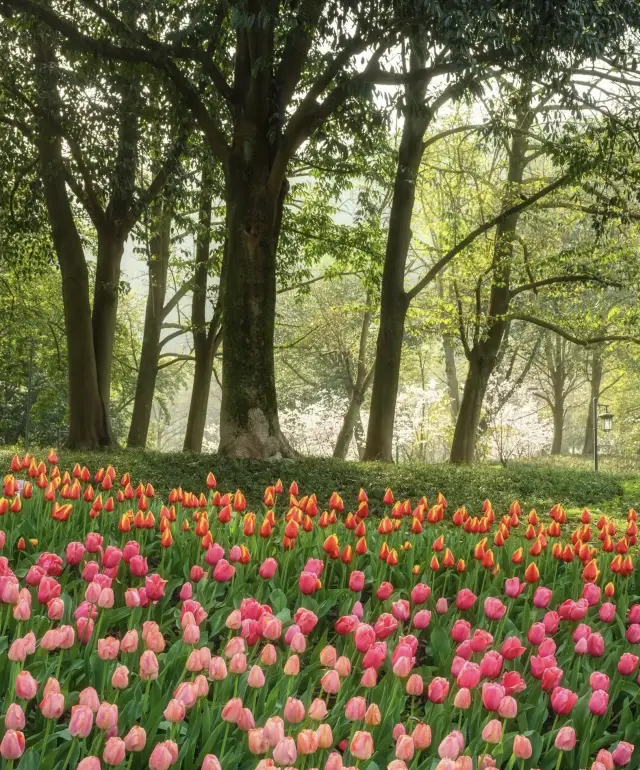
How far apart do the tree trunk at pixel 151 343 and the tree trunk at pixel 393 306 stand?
5758mm

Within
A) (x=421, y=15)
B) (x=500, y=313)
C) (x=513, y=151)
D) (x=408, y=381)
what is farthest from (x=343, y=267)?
(x=408, y=381)

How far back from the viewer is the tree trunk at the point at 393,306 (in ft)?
51.9

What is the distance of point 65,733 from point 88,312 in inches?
494

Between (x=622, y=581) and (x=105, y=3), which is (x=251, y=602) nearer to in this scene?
(x=622, y=581)

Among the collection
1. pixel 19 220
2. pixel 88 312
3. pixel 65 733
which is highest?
pixel 19 220

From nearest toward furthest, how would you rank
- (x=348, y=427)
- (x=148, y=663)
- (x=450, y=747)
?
1. (x=450, y=747)
2. (x=148, y=663)
3. (x=348, y=427)

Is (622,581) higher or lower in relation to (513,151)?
lower

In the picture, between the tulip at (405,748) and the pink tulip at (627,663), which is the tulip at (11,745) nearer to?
the tulip at (405,748)

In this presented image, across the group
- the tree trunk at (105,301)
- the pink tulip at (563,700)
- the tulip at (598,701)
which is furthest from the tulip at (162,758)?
the tree trunk at (105,301)

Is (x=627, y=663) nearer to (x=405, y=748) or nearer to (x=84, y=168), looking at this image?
(x=405, y=748)

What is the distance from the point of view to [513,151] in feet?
63.9

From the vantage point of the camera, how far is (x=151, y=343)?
19.9 m

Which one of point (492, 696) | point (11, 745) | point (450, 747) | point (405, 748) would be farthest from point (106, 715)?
point (492, 696)

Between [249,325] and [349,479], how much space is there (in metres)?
2.61
